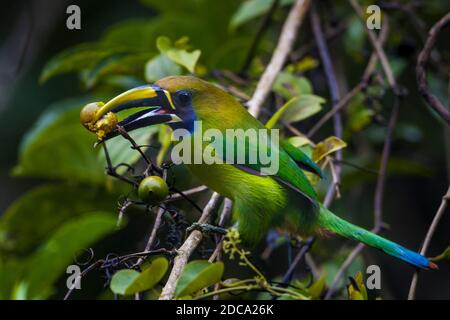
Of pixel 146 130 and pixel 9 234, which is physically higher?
pixel 146 130

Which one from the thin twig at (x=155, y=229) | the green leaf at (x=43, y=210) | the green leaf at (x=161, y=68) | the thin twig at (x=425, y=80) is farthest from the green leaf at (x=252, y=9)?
the thin twig at (x=155, y=229)

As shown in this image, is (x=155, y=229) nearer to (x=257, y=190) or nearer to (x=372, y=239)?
(x=257, y=190)

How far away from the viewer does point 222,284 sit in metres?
1.74

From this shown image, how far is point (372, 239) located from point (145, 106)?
0.67m

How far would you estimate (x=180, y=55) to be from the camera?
2414 millimetres

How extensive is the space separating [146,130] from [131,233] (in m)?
1.16

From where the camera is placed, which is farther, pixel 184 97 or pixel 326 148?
pixel 326 148

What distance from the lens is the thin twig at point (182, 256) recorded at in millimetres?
1584

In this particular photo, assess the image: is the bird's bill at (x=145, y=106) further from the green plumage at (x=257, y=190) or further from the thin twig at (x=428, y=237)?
the thin twig at (x=428, y=237)

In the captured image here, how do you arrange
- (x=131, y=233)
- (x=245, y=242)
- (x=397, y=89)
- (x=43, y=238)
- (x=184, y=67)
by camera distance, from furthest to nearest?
(x=131, y=233) → (x=43, y=238) → (x=397, y=89) → (x=184, y=67) → (x=245, y=242)

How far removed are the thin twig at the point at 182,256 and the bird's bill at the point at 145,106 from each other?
0.27 m

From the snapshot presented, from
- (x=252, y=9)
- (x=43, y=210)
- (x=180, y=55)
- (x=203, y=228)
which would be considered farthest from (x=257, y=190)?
(x=43, y=210)

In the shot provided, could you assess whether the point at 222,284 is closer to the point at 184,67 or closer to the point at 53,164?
the point at 184,67

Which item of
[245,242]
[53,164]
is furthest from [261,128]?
[53,164]
